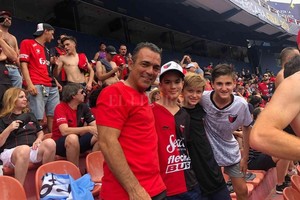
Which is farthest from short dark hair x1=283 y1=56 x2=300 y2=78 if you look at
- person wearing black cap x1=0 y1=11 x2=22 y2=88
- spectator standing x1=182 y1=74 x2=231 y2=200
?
person wearing black cap x1=0 y1=11 x2=22 y2=88

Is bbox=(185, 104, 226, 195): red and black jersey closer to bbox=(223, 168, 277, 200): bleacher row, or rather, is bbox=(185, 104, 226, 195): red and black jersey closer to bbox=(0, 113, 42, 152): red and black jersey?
bbox=(223, 168, 277, 200): bleacher row

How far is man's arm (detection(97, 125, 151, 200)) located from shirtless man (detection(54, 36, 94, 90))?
11.6 ft

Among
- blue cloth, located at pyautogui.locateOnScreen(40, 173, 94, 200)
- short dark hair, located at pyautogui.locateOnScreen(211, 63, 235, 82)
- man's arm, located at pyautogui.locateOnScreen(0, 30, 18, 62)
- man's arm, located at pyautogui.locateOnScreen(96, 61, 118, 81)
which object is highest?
man's arm, located at pyautogui.locateOnScreen(0, 30, 18, 62)

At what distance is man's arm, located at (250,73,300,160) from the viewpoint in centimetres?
117

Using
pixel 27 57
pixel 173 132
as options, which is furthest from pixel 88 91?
pixel 173 132

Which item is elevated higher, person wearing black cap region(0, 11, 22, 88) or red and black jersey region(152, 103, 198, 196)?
person wearing black cap region(0, 11, 22, 88)

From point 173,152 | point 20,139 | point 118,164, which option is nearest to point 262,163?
point 173,152

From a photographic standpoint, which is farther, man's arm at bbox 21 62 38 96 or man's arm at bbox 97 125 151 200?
man's arm at bbox 21 62 38 96

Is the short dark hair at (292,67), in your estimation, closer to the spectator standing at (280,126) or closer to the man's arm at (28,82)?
the spectator standing at (280,126)

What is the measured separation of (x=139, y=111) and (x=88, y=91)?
3.48 meters

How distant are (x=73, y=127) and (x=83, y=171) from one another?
1.73 feet

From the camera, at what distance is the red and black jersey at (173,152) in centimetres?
212

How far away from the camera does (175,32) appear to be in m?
15.9

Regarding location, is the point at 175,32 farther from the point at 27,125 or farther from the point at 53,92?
the point at 27,125
